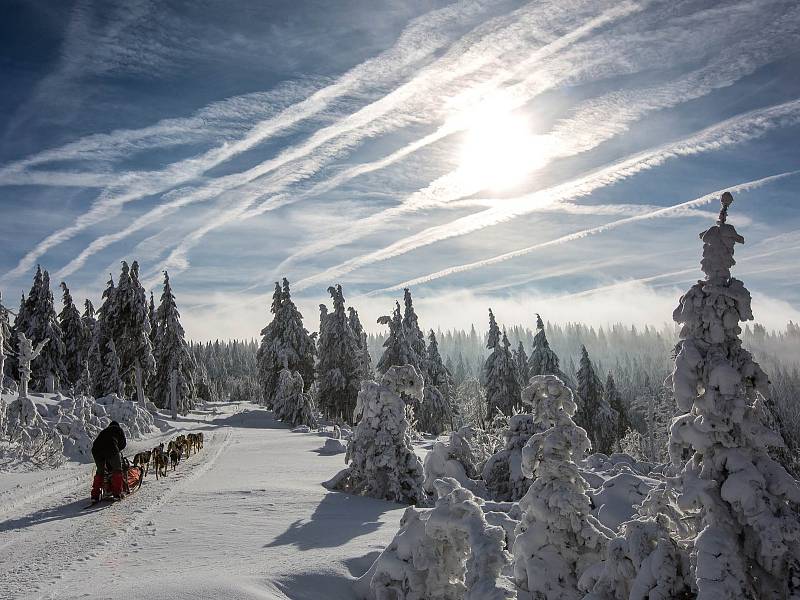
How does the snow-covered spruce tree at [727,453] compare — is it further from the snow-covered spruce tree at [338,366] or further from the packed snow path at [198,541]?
the snow-covered spruce tree at [338,366]

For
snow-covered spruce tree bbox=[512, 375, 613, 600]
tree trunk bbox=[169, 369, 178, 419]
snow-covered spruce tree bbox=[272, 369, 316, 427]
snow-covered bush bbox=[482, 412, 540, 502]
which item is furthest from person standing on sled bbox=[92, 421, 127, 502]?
tree trunk bbox=[169, 369, 178, 419]

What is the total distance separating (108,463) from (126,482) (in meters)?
0.85

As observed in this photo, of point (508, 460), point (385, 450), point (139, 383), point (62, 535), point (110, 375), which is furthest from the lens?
point (110, 375)

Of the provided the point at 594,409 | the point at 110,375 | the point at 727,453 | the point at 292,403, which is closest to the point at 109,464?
the point at 727,453

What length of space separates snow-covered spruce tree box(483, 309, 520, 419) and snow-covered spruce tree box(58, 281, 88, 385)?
143ft

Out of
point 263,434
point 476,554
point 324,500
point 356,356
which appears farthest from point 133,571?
point 356,356

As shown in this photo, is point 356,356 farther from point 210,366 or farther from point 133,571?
point 210,366

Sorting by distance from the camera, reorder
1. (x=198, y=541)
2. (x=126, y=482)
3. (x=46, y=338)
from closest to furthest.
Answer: (x=198, y=541) < (x=126, y=482) < (x=46, y=338)

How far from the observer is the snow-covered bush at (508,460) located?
54.4 feet

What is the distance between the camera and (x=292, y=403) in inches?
1807

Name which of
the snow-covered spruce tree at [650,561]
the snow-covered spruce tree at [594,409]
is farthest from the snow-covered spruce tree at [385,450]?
the snow-covered spruce tree at [594,409]

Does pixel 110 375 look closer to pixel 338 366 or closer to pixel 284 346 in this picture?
pixel 284 346

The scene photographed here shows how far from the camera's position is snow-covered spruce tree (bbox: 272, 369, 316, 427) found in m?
45.6

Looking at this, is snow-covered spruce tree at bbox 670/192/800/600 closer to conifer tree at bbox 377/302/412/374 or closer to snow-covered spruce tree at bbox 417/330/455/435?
conifer tree at bbox 377/302/412/374
